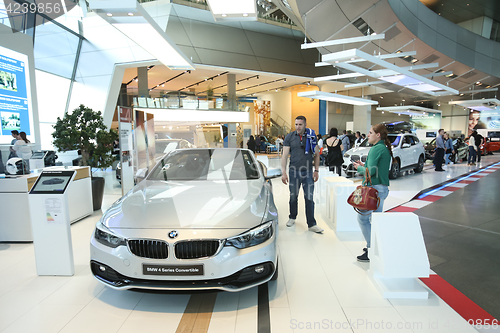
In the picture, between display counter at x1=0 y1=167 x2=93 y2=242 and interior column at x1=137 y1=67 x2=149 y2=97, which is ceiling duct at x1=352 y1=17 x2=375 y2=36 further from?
interior column at x1=137 y1=67 x2=149 y2=97

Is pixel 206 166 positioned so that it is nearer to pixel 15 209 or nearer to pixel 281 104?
pixel 15 209

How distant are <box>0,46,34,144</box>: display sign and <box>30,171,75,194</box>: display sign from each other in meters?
5.52

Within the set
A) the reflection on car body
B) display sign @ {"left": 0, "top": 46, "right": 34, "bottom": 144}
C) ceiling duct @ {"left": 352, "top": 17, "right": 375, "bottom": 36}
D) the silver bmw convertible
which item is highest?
ceiling duct @ {"left": 352, "top": 17, "right": 375, "bottom": 36}

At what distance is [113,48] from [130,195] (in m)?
12.3

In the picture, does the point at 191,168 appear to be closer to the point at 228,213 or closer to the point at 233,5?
the point at 228,213

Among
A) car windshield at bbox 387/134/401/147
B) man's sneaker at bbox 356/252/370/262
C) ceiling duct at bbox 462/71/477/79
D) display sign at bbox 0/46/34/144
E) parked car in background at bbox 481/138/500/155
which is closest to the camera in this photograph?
man's sneaker at bbox 356/252/370/262

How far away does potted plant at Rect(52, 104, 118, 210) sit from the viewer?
5172 millimetres

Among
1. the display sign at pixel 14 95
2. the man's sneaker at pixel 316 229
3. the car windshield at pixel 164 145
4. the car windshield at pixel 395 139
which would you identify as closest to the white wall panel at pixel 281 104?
the car windshield at pixel 395 139

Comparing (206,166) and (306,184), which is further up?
(206,166)

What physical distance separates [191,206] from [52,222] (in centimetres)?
147

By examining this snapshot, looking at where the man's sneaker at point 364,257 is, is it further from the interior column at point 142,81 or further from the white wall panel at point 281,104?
the white wall panel at point 281,104

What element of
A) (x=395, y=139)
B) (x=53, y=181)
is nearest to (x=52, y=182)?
(x=53, y=181)

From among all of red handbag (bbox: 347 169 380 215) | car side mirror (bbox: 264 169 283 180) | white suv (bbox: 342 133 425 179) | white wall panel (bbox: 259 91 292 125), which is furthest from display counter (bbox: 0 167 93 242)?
white wall panel (bbox: 259 91 292 125)

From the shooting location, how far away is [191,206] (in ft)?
8.24
